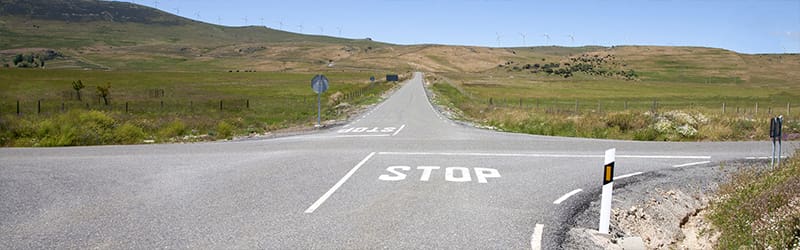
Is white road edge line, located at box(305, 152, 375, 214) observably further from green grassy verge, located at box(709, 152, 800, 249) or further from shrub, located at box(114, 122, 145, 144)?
shrub, located at box(114, 122, 145, 144)

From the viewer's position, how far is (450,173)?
11.9 m

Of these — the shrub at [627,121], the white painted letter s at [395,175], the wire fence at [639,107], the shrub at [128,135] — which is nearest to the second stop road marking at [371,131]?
the shrub at [128,135]

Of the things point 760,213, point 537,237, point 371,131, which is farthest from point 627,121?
point 537,237

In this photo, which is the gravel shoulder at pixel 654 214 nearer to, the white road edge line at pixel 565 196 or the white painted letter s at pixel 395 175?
the white road edge line at pixel 565 196

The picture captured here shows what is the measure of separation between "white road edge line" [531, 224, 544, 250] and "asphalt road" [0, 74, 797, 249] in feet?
0.08

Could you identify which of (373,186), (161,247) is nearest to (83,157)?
(373,186)

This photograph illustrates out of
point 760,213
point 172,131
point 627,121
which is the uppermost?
point 627,121

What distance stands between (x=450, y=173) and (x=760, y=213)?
556 cm

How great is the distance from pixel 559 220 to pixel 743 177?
4.94 meters

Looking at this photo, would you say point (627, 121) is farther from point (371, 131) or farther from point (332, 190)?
point (332, 190)

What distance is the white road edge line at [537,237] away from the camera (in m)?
6.42

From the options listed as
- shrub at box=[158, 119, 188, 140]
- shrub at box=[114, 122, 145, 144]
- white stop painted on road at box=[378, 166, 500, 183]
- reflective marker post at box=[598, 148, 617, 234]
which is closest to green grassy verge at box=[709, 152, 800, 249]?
reflective marker post at box=[598, 148, 617, 234]

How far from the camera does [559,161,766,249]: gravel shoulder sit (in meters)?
7.23

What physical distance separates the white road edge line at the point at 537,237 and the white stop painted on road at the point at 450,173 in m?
3.66
